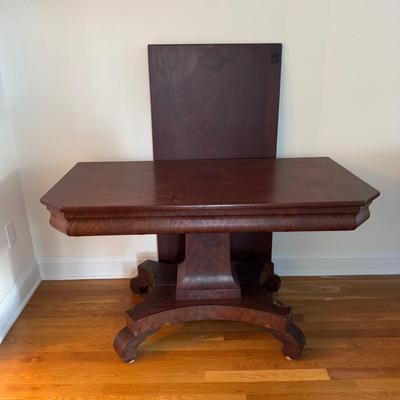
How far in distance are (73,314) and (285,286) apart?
41.8 inches

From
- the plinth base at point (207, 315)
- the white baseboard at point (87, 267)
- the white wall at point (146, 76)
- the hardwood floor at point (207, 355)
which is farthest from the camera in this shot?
the white baseboard at point (87, 267)

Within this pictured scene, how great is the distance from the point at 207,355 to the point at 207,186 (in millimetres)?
697

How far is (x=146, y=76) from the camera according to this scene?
5.50 feet

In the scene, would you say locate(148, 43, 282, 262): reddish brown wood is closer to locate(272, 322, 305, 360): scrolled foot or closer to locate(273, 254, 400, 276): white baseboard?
locate(273, 254, 400, 276): white baseboard

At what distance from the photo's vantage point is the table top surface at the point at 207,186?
46.3 inches

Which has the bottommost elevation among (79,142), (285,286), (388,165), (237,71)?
(285,286)

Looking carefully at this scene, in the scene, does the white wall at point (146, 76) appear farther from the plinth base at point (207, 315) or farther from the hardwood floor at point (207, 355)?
the plinth base at point (207, 315)

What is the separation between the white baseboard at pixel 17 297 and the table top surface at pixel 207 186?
2.16ft

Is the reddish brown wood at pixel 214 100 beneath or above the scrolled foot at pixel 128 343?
above

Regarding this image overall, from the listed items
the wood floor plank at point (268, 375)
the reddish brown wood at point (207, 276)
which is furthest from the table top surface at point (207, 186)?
the wood floor plank at point (268, 375)

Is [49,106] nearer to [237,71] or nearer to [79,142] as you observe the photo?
[79,142]

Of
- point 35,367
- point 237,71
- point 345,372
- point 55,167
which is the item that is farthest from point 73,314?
point 237,71

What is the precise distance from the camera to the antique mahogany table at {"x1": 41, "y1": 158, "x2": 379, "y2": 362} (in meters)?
1.19

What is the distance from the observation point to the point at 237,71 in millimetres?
1646
